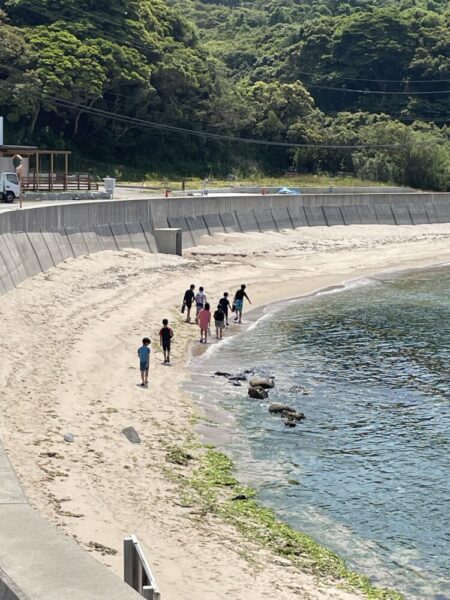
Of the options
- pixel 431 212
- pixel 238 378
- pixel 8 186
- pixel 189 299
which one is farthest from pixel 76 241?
pixel 431 212

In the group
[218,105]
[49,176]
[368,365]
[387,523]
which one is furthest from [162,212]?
[218,105]

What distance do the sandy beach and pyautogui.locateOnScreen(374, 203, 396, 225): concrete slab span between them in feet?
65.4

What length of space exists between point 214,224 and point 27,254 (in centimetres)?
2094

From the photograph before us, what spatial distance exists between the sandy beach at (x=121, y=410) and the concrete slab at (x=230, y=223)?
20.9 feet

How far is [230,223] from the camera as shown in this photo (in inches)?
2313

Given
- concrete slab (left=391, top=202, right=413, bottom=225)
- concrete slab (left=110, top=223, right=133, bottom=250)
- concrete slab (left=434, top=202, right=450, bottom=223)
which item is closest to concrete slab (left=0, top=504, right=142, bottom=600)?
concrete slab (left=110, top=223, right=133, bottom=250)

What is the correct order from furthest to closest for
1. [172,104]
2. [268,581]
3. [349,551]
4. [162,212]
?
1. [172,104]
2. [162,212]
3. [349,551]
4. [268,581]

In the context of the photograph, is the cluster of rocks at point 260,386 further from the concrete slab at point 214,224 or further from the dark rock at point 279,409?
the concrete slab at point 214,224

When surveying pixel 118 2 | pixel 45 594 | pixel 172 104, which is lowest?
pixel 45 594

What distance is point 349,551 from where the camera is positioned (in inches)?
637

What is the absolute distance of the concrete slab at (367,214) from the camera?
229 feet

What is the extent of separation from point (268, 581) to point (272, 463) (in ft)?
20.5

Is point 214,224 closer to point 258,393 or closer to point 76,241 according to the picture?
point 76,241

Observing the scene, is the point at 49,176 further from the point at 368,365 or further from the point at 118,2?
the point at 118,2
